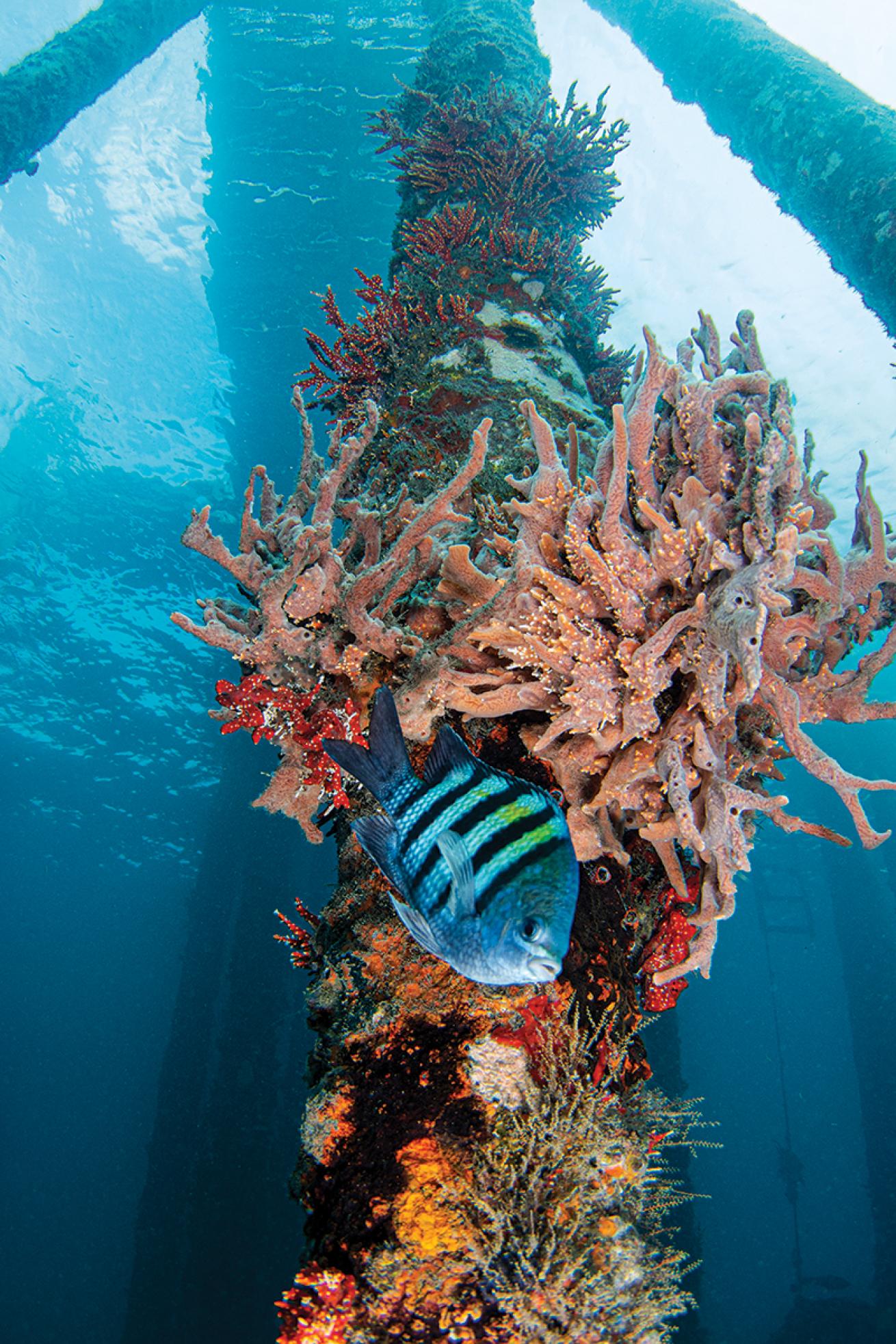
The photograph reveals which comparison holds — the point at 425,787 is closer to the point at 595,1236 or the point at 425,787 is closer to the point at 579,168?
the point at 595,1236

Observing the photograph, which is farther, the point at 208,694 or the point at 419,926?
the point at 208,694

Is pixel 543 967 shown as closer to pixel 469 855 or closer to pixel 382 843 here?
pixel 469 855

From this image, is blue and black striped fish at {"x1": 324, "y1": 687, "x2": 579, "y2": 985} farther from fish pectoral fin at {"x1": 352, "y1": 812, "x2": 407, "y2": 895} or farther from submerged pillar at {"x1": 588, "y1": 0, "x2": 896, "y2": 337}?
submerged pillar at {"x1": 588, "y1": 0, "x2": 896, "y2": 337}

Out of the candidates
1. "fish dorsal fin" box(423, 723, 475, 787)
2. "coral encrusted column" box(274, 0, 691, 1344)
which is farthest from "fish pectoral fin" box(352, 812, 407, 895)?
"coral encrusted column" box(274, 0, 691, 1344)

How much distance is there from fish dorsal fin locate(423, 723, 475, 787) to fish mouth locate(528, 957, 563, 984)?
485 millimetres

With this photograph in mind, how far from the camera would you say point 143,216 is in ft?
64.1

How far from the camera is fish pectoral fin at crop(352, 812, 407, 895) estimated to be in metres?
1.41

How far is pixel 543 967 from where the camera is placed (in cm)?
114

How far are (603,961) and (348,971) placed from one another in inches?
45.7

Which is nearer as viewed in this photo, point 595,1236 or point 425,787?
point 425,787

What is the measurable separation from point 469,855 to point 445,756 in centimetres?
34

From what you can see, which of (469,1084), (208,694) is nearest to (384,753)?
(469,1084)

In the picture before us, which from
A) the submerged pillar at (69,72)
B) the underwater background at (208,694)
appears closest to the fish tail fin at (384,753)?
the submerged pillar at (69,72)

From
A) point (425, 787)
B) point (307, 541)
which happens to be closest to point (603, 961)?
point (425, 787)
